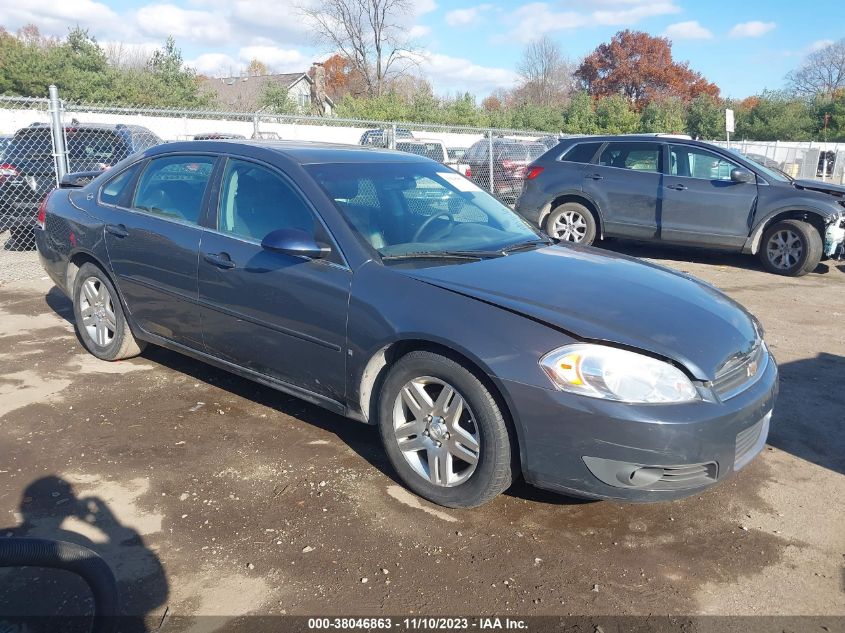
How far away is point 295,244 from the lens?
366 centimetres

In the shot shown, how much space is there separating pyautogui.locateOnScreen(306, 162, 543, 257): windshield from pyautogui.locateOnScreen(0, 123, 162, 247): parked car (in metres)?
6.64

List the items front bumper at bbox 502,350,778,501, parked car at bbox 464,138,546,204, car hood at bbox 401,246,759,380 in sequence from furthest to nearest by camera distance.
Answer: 1. parked car at bbox 464,138,546,204
2. car hood at bbox 401,246,759,380
3. front bumper at bbox 502,350,778,501

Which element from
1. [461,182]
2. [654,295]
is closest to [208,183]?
[461,182]

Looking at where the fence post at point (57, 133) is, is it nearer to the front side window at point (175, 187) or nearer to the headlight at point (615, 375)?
the front side window at point (175, 187)

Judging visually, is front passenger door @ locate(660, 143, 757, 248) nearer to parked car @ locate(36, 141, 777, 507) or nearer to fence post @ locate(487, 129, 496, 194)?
fence post @ locate(487, 129, 496, 194)

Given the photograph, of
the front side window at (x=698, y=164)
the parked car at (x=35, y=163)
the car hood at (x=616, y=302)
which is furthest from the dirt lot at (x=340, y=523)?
the parked car at (x=35, y=163)

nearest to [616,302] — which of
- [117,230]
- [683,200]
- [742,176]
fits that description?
[117,230]

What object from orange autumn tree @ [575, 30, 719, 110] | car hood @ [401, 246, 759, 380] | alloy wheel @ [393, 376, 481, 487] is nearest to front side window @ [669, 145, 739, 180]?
car hood @ [401, 246, 759, 380]

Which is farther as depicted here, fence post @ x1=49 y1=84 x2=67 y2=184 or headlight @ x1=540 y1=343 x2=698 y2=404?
fence post @ x1=49 y1=84 x2=67 y2=184

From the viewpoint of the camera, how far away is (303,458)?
392 centimetres

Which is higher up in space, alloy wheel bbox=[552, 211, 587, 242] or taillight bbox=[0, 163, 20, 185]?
taillight bbox=[0, 163, 20, 185]

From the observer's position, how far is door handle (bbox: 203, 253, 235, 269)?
163 inches

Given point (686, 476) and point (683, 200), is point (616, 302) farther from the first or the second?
point (683, 200)

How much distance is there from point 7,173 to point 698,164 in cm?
947
